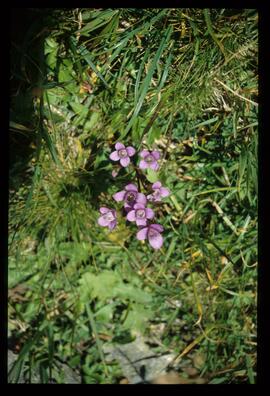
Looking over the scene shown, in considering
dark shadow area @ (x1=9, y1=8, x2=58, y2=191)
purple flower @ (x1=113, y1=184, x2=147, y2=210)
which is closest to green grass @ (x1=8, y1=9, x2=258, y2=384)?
dark shadow area @ (x1=9, y1=8, x2=58, y2=191)

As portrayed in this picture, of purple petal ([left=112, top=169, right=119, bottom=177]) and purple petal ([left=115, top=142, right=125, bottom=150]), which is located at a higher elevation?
purple petal ([left=115, top=142, right=125, bottom=150])

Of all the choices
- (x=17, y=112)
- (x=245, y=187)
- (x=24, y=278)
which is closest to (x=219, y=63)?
(x=245, y=187)

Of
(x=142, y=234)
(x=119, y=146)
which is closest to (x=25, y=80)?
(x=119, y=146)

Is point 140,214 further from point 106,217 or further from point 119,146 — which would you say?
point 119,146

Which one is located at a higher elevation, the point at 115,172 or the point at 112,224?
the point at 115,172

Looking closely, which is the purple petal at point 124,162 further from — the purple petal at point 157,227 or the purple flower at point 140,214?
the purple petal at point 157,227

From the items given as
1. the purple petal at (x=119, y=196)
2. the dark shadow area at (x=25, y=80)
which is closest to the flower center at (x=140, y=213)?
the purple petal at (x=119, y=196)

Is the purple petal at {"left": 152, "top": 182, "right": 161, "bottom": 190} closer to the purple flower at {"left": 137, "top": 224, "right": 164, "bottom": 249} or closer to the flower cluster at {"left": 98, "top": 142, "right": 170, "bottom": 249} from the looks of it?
the flower cluster at {"left": 98, "top": 142, "right": 170, "bottom": 249}
